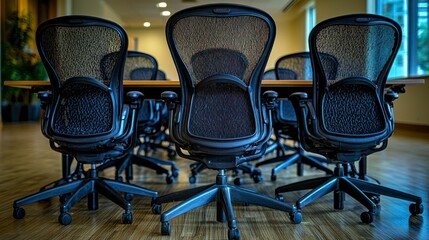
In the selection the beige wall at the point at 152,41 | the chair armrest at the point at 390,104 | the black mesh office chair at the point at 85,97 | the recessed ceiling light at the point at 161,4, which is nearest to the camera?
the black mesh office chair at the point at 85,97

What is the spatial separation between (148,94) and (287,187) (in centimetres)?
122

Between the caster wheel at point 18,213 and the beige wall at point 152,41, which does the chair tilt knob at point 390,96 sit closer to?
the caster wheel at point 18,213

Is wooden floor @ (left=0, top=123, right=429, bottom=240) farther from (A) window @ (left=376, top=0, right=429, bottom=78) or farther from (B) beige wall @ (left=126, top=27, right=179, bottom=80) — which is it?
(B) beige wall @ (left=126, top=27, right=179, bottom=80)

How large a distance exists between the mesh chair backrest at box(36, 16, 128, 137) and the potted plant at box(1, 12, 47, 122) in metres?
7.54

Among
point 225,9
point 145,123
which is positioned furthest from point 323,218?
point 145,123

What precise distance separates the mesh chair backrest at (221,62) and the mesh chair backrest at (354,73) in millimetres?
368

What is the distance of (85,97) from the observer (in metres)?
1.98

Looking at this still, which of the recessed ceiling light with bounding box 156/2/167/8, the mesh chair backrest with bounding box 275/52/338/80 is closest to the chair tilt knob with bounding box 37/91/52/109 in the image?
the mesh chair backrest with bounding box 275/52/338/80

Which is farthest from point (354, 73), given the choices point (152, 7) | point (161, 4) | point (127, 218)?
point (152, 7)

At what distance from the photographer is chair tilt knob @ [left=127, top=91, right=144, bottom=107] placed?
196 cm

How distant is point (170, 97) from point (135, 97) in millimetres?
282

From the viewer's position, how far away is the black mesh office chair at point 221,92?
5.67ft

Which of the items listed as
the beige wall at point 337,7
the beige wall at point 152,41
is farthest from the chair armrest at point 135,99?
the beige wall at point 152,41

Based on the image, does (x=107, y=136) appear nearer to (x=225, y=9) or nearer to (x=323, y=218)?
(x=225, y=9)
